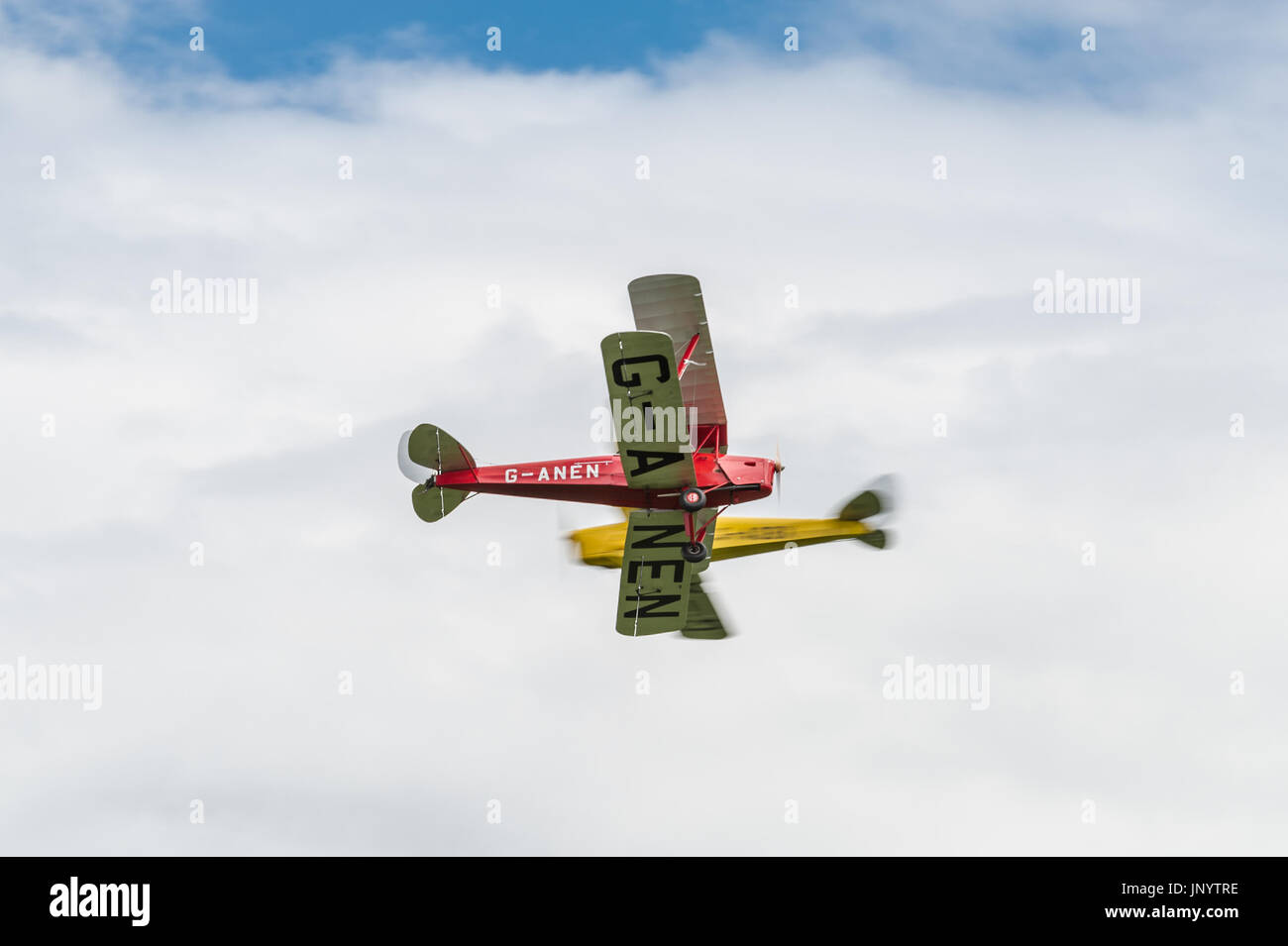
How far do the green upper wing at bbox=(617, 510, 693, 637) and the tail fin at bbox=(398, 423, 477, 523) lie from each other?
4.93m

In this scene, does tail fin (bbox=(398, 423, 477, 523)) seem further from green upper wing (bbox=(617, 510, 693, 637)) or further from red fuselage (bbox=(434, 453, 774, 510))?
green upper wing (bbox=(617, 510, 693, 637))

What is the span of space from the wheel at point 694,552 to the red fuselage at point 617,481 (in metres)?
1.06

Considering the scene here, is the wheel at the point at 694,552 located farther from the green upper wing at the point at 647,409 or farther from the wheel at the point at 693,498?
the green upper wing at the point at 647,409

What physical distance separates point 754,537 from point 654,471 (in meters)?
10.6

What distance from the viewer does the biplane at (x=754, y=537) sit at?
213ft

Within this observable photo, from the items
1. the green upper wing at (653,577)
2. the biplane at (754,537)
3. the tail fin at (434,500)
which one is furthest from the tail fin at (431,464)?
the biplane at (754,537)

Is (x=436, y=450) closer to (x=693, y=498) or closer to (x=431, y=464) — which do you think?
(x=431, y=464)

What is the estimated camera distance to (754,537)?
215 ft

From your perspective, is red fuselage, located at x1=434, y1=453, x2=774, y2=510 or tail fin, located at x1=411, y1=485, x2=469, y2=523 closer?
red fuselage, located at x1=434, y1=453, x2=774, y2=510

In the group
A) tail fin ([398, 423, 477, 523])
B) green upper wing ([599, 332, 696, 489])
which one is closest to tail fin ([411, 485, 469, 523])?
tail fin ([398, 423, 477, 523])

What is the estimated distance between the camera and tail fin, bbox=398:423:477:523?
58312 millimetres

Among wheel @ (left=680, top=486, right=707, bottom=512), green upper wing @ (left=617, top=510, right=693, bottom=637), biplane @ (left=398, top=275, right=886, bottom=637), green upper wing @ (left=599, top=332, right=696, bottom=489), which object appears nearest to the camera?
green upper wing @ (left=599, top=332, right=696, bottom=489)
